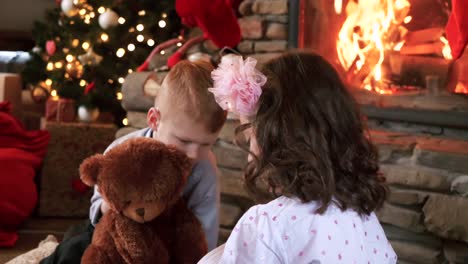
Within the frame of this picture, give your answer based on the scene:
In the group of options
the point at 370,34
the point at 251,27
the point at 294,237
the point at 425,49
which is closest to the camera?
the point at 294,237

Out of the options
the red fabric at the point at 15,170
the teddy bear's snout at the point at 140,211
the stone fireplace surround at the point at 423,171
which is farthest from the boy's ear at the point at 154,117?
the red fabric at the point at 15,170

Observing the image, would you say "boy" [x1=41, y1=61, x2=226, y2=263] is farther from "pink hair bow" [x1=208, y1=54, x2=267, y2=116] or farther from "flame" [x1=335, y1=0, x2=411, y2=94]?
"flame" [x1=335, y1=0, x2=411, y2=94]

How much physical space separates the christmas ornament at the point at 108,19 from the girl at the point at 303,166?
1.95m

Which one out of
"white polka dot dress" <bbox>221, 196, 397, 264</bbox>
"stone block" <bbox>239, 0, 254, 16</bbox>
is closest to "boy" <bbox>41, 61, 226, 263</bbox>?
"white polka dot dress" <bbox>221, 196, 397, 264</bbox>

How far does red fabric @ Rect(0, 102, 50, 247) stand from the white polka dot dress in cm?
177

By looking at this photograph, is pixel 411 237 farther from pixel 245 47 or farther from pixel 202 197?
pixel 245 47

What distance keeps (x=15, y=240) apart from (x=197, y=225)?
132 centimetres

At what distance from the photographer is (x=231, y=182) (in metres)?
2.55

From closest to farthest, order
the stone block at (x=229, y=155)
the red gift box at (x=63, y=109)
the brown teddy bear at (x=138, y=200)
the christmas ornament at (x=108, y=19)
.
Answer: the brown teddy bear at (x=138, y=200), the stone block at (x=229, y=155), the christmas ornament at (x=108, y=19), the red gift box at (x=63, y=109)

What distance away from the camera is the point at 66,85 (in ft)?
11.0

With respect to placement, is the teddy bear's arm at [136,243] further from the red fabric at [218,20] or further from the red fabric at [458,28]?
the red fabric at [218,20]

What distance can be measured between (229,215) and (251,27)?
70 cm

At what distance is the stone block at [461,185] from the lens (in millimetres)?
1946

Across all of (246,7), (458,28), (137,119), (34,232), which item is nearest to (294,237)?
A: (458,28)
